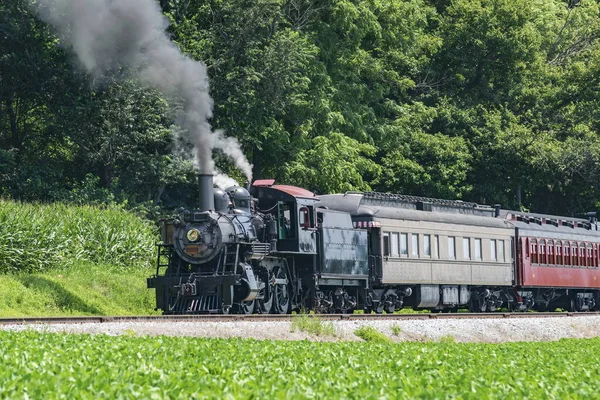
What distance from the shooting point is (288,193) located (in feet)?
83.7

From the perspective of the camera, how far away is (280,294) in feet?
85.3

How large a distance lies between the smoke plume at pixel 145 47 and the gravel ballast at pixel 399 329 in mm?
5001

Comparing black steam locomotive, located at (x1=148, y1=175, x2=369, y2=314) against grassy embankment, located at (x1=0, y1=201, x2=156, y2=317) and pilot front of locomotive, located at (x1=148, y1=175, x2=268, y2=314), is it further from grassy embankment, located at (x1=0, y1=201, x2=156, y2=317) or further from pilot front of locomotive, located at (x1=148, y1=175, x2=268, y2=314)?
grassy embankment, located at (x1=0, y1=201, x2=156, y2=317)

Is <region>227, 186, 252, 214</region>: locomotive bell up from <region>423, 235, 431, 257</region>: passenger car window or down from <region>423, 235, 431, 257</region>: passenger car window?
up

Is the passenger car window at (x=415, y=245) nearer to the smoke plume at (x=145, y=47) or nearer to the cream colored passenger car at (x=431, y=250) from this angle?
the cream colored passenger car at (x=431, y=250)

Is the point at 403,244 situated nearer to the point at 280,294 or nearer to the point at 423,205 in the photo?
the point at 423,205

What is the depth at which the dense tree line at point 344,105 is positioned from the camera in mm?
35594

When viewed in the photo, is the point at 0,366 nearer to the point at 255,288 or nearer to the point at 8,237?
Answer: the point at 255,288

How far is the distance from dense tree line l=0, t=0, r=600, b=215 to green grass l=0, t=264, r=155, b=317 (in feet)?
18.0

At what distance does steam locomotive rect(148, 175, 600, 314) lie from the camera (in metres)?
24.1

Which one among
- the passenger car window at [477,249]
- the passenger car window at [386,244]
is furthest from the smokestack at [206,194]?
the passenger car window at [477,249]

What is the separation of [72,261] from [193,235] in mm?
7113

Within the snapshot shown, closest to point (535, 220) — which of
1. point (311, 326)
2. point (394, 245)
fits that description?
point (394, 245)

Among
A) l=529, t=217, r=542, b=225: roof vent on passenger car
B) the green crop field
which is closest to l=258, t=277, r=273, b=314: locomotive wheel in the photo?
the green crop field
